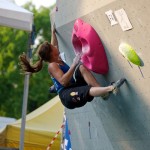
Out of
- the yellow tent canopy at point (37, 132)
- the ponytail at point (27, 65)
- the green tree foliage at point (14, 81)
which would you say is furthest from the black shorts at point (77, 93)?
the green tree foliage at point (14, 81)

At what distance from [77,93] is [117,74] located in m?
0.43

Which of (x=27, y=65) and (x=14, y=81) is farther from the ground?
(x=14, y=81)

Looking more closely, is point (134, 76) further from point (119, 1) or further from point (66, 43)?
point (66, 43)

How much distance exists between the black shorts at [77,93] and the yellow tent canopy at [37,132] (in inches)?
230

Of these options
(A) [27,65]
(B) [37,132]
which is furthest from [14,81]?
(A) [27,65]

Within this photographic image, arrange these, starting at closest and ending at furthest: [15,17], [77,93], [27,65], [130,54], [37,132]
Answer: [130,54] → [77,93] → [27,65] → [15,17] → [37,132]

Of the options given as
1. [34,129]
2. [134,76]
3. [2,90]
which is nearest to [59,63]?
[134,76]

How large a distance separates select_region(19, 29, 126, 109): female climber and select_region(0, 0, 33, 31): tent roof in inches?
82.5

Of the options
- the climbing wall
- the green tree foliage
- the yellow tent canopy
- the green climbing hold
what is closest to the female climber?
the climbing wall

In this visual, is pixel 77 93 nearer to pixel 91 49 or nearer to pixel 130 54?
pixel 91 49

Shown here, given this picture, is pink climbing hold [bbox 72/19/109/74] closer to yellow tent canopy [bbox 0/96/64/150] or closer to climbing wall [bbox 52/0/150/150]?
climbing wall [bbox 52/0/150/150]

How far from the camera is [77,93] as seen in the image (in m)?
4.84

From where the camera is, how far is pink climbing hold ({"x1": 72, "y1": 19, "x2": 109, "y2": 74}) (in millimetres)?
4898

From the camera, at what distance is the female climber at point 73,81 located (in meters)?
4.80
